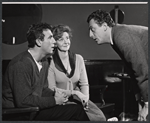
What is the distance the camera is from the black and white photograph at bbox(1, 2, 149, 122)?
1.63 metres

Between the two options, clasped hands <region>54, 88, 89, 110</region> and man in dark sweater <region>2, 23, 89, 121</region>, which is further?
clasped hands <region>54, 88, 89, 110</region>

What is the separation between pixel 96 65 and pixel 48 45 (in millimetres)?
492

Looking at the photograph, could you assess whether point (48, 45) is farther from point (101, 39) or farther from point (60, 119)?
point (60, 119)

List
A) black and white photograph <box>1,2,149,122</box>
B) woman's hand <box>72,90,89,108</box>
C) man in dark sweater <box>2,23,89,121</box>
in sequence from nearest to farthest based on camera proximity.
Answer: man in dark sweater <box>2,23,89,121</box>
black and white photograph <box>1,2,149,122</box>
woman's hand <box>72,90,89,108</box>

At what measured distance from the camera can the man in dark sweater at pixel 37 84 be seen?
5.00ft

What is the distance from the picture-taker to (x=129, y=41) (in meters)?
1.55

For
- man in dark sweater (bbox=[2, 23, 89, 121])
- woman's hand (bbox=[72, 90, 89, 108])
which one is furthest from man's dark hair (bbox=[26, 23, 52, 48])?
woman's hand (bbox=[72, 90, 89, 108])

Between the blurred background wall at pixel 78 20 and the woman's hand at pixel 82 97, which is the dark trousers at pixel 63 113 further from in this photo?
the blurred background wall at pixel 78 20

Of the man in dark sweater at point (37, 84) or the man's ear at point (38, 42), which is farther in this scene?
the man's ear at point (38, 42)

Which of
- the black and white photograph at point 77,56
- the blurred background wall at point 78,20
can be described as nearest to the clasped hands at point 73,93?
the black and white photograph at point 77,56

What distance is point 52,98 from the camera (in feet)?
5.32

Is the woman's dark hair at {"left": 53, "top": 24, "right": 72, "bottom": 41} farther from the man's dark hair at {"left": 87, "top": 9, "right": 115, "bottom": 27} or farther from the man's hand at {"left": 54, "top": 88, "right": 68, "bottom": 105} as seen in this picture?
the man's hand at {"left": 54, "top": 88, "right": 68, "bottom": 105}

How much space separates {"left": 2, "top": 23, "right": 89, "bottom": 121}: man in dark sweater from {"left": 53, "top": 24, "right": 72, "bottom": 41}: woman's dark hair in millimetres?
39

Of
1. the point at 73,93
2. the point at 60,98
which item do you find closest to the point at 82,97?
the point at 73,93
